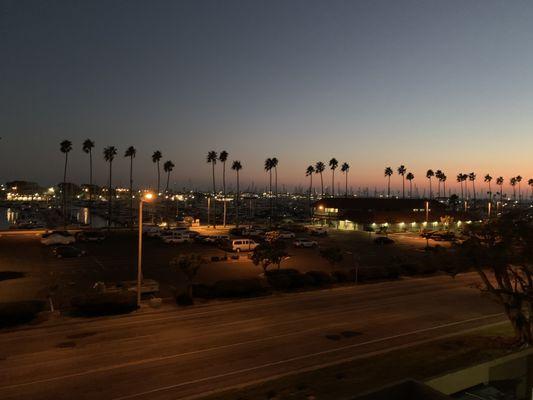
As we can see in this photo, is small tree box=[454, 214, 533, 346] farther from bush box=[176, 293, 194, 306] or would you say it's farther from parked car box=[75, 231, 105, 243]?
parked car box=[75, 231, 105, 243]

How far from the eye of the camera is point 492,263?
17156 millimetres

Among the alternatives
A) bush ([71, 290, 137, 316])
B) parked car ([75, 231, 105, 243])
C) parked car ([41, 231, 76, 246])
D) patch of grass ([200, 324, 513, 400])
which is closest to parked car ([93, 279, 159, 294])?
bush ([71, 290, 137, 316])

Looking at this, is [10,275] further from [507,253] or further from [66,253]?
[507,253]

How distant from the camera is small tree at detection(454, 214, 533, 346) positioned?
657 inches

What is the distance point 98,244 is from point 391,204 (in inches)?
2816

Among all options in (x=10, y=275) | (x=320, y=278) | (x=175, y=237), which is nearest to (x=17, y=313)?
(x=10, y=275)

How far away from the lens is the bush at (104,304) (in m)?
23.1

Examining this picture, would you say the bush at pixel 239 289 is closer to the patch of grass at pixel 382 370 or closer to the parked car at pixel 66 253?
the patch of grass at pixel 382 370

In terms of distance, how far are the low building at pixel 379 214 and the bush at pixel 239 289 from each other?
2208 inches

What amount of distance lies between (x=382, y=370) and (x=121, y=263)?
33221mm

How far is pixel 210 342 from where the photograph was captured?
62.0 ft

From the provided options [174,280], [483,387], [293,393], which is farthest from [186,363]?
[174,280]

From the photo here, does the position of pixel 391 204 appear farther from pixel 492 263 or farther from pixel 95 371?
pixel 95 371

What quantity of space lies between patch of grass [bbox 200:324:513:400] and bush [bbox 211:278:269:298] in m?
13.1
